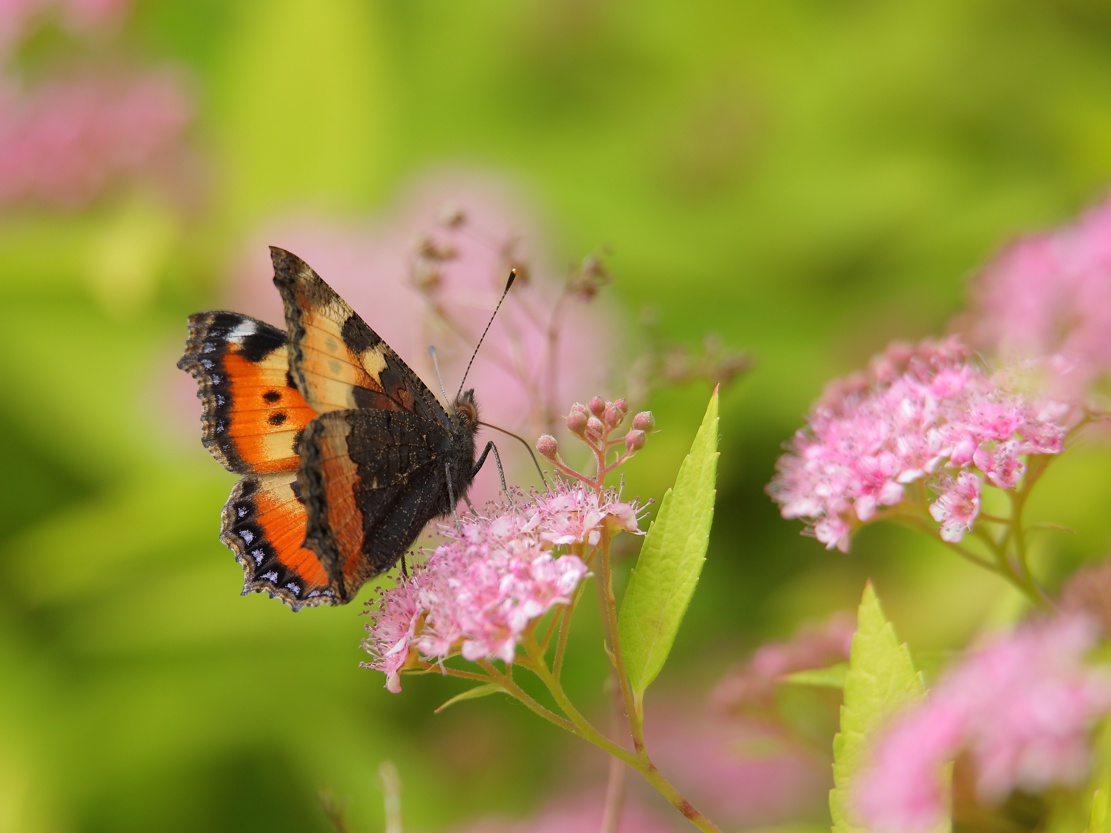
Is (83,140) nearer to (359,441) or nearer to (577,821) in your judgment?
(359,441)

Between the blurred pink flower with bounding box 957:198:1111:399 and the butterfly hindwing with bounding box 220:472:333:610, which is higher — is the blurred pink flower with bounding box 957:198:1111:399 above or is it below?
above

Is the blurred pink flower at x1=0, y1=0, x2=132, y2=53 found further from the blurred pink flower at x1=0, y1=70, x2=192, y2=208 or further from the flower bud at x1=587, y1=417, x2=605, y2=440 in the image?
the flower bud at x1=587, y1=417, x2=605, y2=440

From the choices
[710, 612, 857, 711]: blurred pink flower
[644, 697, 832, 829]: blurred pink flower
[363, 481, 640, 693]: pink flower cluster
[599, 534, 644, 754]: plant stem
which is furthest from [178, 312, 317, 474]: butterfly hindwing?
[644, 697, 832, 829]: blurred pink flower

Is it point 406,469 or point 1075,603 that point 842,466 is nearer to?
point 1075,603

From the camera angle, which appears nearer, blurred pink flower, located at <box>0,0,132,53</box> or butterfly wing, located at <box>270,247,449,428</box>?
butterfly wing, located at <box>270,247,449,428</box>

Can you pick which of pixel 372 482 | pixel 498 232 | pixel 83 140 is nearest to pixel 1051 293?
pixel 372 482

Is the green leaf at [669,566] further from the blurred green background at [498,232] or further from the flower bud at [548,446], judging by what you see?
the blurred green background at [498,232]
